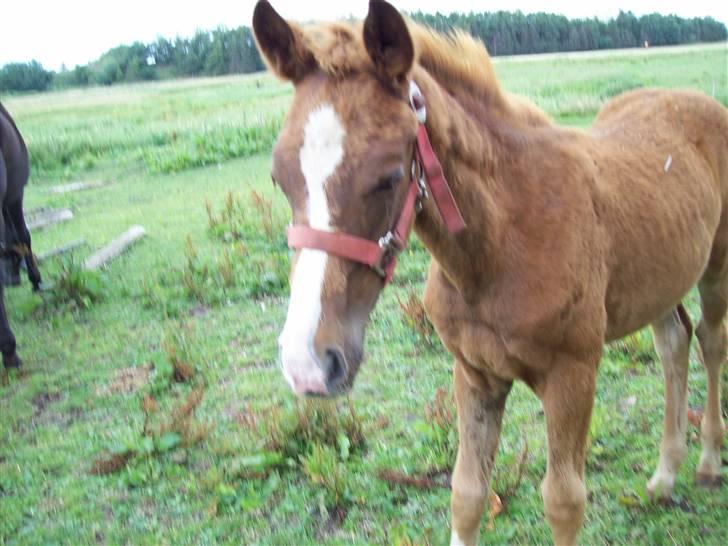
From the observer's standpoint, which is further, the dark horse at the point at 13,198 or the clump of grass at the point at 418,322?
the dark horse at the point at 13,198

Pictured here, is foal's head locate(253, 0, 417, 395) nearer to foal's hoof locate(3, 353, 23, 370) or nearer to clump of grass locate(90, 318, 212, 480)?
clump of grass locate(90, 318, 212, 480)

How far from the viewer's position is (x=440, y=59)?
2.29 metres

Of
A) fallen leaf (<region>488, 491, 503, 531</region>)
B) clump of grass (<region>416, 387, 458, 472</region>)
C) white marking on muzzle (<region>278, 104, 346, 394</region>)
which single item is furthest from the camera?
clump of grass (<region>416, 387, 458, 472</region>)

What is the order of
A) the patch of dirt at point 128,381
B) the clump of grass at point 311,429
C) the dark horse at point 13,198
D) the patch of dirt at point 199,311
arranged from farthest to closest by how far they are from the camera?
1. the dark horse at point 13,198
2. the patch of dirt at point 199,311
3. the patch of dirt at point 128,381
4. the clump of grass at point 311,429

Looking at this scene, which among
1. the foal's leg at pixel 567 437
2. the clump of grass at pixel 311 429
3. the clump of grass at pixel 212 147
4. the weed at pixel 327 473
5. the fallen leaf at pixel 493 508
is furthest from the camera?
the clump of grass at pixel 212 147

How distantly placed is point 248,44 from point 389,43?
770 centimetres

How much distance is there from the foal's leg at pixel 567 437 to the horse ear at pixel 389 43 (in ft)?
3.88

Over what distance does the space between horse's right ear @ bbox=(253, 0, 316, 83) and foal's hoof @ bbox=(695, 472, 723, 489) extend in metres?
2.85

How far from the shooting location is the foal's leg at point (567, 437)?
2.39m

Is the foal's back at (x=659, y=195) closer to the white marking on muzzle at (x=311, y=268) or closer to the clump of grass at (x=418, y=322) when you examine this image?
the white marking on muzzle at (x=311, y=268)

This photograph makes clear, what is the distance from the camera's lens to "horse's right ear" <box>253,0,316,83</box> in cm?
194

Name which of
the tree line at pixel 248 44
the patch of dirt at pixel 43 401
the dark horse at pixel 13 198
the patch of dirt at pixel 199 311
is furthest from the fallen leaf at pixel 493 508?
the dark horse at pixel 13 198

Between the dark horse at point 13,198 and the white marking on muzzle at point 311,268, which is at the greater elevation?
the white marking on muzzle at point 311,268

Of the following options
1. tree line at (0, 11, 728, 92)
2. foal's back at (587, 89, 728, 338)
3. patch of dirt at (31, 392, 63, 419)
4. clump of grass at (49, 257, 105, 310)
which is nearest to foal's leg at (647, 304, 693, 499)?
foal's back at (587, 89, 728, 338)
